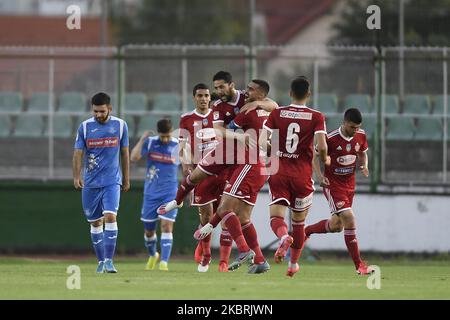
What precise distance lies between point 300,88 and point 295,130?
1.66 ft

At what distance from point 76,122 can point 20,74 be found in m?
1.45

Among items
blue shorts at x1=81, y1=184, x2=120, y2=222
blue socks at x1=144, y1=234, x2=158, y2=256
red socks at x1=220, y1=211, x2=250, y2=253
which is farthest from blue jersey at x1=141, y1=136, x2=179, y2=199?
red socks at x1=220, y1=211, x2=250, y2=253

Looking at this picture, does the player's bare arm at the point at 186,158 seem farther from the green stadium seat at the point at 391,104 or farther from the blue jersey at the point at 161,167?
the green stadium seat at the point at 391,104

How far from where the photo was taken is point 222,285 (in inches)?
569

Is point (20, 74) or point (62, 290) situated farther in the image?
point (20, 74)

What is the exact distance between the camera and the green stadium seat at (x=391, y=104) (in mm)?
24609

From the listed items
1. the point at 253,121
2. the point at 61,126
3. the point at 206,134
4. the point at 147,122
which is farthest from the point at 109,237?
the point at 61,126

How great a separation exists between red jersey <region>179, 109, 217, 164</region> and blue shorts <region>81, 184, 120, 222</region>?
5.28 feet

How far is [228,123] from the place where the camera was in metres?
17.1

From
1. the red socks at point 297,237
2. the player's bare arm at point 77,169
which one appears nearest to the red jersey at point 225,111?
the red socks at point 297,237

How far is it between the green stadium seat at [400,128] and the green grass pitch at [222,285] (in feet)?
19.5
